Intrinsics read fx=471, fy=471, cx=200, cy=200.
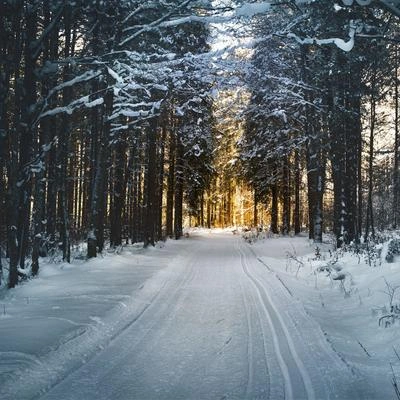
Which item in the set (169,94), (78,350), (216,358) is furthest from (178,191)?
(216,358)

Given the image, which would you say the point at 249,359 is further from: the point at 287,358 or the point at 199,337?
the point at 199,337

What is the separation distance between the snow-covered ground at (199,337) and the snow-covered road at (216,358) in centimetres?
2

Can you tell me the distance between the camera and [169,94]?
19375 mm

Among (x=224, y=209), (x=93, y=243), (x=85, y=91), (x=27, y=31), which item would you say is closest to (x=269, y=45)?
(x=85, y=91)

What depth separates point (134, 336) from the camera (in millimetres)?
6652

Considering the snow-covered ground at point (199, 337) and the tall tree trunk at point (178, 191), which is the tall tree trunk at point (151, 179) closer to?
the tall tree trunk at point (178, 191)

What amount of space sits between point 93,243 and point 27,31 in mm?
7560

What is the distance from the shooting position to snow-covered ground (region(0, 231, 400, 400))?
4867mm

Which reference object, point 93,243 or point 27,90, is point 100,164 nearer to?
point 93,243

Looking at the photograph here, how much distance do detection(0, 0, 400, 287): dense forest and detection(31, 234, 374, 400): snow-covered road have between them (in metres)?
3.88

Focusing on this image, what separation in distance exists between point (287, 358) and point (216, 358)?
871 mm

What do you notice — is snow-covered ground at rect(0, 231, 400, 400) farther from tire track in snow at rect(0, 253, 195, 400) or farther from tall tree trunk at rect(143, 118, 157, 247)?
tall tree trunk at rect(143, 118, 157, 247)

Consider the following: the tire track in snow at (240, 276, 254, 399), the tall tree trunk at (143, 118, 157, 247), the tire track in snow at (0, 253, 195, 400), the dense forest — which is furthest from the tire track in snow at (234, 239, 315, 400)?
the tall tree trunk at (143, 118, 157, 247)

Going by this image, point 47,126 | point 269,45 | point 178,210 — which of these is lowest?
point 178,210
